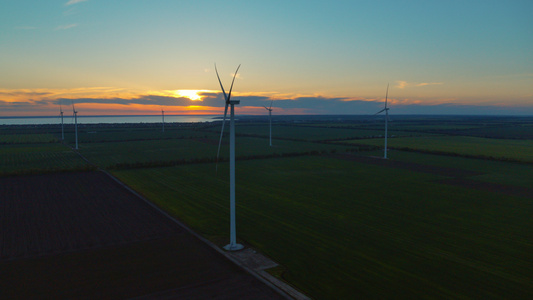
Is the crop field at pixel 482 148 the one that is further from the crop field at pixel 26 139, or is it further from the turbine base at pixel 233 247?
the crop field at pixel 26 139

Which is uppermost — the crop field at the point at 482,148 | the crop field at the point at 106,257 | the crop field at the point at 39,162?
the crop field at the point at 482,148

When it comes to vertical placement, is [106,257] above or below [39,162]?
below

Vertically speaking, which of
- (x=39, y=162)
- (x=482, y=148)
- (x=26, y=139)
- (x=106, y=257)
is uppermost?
(x=26, y=139)

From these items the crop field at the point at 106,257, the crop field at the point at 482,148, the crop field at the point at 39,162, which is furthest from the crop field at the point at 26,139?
the crop field at the point at 482,148

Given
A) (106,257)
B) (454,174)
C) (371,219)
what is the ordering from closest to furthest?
(106,257) → (371,219) → (454,174)

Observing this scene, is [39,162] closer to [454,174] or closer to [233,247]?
[233,247]

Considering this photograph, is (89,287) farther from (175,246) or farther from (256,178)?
(256,178)

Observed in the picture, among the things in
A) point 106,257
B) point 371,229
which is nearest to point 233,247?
point 106,257

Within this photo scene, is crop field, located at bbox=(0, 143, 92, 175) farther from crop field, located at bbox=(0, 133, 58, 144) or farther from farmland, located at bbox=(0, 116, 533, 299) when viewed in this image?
crop field, located at bbox=(0, 133, 58, 144)

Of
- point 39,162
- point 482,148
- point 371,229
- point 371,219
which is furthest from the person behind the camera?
point 482,148
